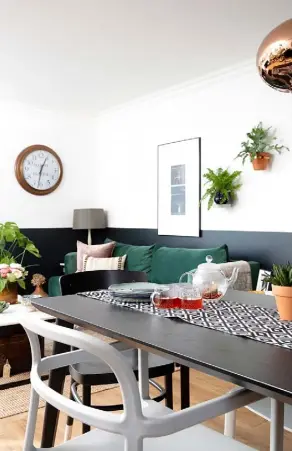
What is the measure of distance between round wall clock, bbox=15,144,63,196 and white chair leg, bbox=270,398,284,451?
4.51 meters

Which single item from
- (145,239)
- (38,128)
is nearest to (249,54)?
(145,239)

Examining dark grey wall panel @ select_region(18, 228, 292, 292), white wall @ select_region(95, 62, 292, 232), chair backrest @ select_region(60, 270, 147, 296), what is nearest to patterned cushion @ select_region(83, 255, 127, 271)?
dark grey wall panel @ select_region(18, 228, 292, 292)

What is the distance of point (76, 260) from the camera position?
5172 millimetres

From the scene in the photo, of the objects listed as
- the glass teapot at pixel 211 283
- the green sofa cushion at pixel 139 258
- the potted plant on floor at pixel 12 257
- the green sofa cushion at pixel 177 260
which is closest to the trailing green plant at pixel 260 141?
the green sofa cushion at pixel 177 260

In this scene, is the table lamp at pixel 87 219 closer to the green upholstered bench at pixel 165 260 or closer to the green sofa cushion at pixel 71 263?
the green sofa cushion at pixel 71 263

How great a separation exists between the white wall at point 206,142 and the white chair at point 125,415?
274 centimetres

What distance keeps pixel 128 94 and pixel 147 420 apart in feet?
14.2

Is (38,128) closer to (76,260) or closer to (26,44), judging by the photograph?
(76,260)

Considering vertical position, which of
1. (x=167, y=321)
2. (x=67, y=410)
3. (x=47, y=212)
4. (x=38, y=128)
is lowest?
(x=67, y=410)

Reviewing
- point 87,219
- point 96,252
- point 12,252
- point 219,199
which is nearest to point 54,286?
point 96,252

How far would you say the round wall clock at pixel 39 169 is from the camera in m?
5.33

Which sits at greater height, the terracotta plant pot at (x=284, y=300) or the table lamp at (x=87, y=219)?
the table lamp at (x=87, y=219)

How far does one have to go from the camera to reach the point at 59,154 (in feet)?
18.5

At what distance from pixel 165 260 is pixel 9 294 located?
140 cm
